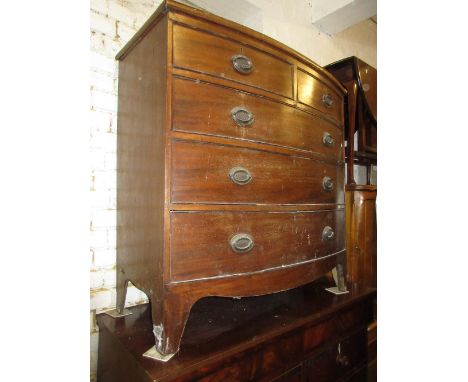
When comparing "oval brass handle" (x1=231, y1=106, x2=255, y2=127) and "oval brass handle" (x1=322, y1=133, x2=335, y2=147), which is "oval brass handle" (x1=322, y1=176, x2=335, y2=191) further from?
"oval brass handle" (x1=231, y1=106, x2=255, y2=127)

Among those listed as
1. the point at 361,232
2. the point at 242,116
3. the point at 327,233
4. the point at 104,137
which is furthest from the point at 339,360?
the point at 104,137

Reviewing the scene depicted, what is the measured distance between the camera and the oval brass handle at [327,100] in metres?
1.44

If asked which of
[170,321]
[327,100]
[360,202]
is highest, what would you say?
[327,100]

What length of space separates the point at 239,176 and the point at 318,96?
705mm

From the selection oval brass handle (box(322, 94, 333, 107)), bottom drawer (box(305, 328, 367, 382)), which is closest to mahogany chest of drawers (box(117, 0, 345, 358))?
oval brass handle (box(322, 94, 333, 107))

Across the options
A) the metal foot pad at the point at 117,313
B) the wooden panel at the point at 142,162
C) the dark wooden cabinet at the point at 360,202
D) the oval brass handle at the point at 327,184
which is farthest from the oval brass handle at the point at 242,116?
the dark wooden cabinet at the point at 360,202

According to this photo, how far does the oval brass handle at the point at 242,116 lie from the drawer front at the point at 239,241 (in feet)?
1.18

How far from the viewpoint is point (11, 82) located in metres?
0.35

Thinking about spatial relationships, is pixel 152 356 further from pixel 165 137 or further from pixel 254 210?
pixel 165 137

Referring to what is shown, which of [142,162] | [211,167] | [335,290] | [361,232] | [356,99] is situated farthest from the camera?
[356,99]

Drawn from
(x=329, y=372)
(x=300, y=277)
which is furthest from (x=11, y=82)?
(x=329, y=372)

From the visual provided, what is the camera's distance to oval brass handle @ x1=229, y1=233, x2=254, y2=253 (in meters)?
1.03

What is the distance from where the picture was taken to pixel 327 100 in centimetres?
146

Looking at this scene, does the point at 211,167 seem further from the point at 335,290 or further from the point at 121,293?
the point at 335,290
